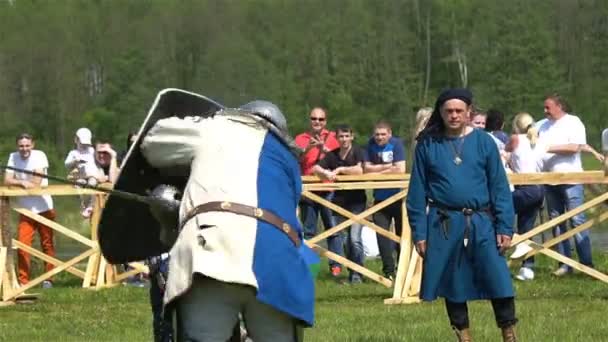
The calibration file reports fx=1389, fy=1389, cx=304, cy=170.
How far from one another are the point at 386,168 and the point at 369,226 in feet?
4.37

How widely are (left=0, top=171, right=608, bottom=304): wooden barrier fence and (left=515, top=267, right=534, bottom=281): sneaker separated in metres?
0.48

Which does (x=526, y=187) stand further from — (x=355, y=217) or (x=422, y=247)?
(x=422, y=247)

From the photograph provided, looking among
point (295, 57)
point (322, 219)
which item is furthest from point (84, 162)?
point (295, 57)

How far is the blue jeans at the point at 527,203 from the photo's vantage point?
13984mm

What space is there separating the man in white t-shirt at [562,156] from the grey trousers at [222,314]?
7900 mm

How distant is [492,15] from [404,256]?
47.4 m

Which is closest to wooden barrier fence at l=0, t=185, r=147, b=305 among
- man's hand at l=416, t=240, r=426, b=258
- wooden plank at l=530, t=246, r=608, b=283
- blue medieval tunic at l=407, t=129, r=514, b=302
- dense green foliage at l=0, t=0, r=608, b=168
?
wooden plank at l=530, t=246, r=608, b=283

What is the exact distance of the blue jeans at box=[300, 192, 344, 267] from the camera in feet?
48.2

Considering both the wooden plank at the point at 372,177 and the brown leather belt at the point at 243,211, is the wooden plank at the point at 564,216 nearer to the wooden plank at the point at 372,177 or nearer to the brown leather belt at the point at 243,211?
the wooden plank at the point at 372,177

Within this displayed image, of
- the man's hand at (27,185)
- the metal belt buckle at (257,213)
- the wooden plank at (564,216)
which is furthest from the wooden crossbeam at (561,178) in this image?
the metal belt buckle at (257,213)

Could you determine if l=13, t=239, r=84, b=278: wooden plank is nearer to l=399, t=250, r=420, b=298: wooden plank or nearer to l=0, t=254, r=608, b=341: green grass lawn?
l=0, t=254, r=608, b=341: green grass lawn

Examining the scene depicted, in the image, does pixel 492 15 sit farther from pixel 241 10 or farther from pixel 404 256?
pixel 404 256

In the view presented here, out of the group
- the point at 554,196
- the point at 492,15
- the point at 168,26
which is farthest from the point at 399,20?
the point at 554,196

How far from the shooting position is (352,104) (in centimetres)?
5488
